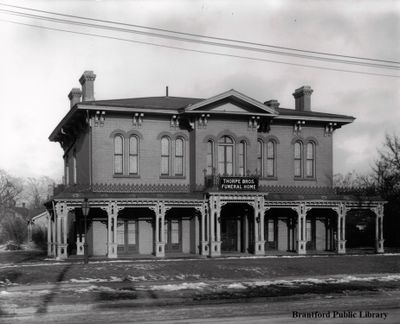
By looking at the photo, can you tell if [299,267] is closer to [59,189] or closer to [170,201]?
[170,201]

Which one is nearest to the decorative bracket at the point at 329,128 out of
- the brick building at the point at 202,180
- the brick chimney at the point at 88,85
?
the brick building at the point at 202,180

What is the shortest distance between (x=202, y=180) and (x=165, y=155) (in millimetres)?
2319

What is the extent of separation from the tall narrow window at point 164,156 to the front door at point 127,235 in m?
2.99

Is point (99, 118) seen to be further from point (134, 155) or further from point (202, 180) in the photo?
point (202, 180)

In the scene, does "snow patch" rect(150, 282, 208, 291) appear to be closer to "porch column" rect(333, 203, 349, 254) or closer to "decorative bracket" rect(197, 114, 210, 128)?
"decorative bracket" rect(197, 114, 210, 128)

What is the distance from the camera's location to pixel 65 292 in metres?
16.6

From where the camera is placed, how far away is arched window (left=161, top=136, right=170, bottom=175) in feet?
99.3

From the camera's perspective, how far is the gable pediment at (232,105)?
2945cm

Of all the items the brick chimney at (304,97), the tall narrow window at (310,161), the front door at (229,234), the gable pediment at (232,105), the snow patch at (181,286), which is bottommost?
the snow patch at (181,286)

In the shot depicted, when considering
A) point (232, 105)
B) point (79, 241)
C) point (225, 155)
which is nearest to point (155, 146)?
point (225, 155)

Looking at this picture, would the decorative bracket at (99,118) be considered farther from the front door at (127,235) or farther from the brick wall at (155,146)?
the front door at (127,235)

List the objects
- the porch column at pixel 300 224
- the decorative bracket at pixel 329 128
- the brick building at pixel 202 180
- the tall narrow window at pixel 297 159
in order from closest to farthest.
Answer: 1. the brick building at pixel 202 180
2. the porch column at pixel 300 224
3. the tall narrow window at pixel 297 159
4. the decorative bracket at pixel 329 128

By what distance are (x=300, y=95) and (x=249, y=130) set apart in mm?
7140

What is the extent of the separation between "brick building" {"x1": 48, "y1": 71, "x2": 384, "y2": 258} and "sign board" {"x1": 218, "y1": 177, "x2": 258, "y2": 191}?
0.05 m
